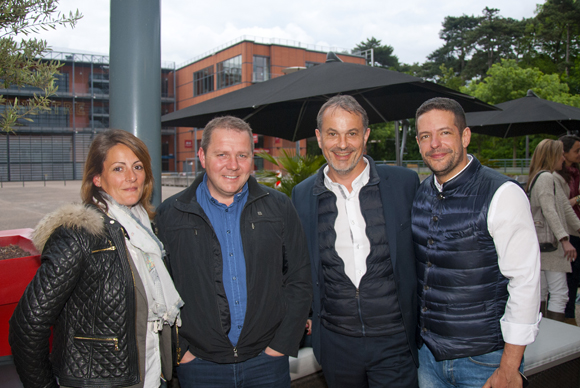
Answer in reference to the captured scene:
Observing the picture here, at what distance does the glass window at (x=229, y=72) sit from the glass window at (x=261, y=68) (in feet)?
5.18

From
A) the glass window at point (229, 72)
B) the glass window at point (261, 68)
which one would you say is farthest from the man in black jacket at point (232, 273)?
the glass window at point (229, 72)

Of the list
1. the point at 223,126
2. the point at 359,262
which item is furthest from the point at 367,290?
the point at 223,126

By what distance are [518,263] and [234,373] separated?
4.81 feet

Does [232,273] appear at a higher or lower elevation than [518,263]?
lower

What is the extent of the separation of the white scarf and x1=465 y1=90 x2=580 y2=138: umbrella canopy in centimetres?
670

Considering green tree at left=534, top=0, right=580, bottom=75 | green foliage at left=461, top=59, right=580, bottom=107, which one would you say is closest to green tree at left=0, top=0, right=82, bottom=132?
green foliage at left=461, top=59, right=580, bottom=107

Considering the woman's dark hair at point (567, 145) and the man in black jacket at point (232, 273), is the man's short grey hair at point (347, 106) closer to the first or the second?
the man in black jacket at point (232, 273)

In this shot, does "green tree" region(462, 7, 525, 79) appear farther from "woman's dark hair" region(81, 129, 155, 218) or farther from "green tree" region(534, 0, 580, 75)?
"woman's dark hair" region(81, 129, 155, 218)

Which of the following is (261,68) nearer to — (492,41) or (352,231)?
(492,41)

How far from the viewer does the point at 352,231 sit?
90.4 inches

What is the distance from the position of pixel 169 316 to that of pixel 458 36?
247 ft

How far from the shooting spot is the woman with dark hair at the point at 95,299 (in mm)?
1595

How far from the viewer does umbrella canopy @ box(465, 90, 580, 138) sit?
6852 millimetres

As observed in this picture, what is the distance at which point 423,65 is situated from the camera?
64438 millimetres
